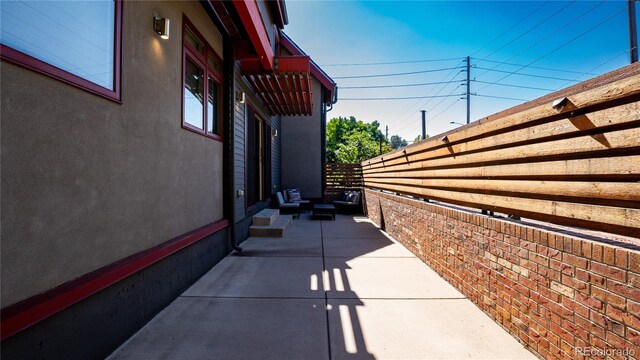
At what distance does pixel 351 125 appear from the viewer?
4416cm

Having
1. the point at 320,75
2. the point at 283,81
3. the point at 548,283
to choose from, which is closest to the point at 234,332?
the point at 548,283

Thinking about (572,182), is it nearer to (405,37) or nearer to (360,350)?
(360,350)

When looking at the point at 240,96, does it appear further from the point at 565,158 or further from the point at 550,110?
the point at 565,158

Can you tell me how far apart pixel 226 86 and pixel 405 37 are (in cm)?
1296

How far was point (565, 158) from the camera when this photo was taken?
195 centimetres

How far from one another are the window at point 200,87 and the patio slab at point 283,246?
82.9 inches

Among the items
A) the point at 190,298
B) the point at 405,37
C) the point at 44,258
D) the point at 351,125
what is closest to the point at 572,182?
the point at 44,258

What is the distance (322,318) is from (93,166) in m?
2.25

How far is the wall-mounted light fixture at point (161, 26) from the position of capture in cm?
287

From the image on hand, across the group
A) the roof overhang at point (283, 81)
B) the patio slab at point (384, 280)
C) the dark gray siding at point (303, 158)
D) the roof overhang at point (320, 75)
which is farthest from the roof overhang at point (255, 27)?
the dark gray siding at point (303, 158)

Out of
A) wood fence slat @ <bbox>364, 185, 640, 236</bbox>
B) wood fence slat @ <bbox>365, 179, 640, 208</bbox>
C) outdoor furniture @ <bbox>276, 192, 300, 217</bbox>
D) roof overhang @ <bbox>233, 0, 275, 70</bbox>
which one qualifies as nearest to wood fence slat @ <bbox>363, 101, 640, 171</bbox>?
wood fence slat @ <bbox>365, 179, 640, 208</bbox>

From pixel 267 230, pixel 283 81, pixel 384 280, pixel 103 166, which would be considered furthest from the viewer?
pixel 267 230

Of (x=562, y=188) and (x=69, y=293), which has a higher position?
(x=562, y=188)

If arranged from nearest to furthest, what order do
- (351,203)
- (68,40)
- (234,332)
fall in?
(68,40), (234,332), (351,203)
